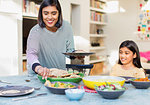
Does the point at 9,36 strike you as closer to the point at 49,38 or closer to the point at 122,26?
the point at 49,38

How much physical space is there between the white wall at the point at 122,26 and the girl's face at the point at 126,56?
4.49m

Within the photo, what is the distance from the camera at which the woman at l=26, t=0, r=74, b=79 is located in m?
2.02

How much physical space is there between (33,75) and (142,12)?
5.46 metres

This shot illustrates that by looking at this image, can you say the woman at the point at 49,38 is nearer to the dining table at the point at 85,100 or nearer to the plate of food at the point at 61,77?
the plate of food at the point at 61,77

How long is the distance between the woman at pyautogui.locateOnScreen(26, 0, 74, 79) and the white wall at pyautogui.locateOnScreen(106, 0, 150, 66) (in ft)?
16.1

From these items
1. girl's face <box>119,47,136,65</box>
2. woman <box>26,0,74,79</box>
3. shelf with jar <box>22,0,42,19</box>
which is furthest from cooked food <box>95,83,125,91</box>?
shelf with jar <box>22,0,42,19</box>

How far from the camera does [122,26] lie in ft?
23.7

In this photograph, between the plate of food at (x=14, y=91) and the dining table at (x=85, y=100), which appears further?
the plate of food at (x=14, y=91)

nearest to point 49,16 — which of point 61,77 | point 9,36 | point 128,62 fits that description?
point 61,77

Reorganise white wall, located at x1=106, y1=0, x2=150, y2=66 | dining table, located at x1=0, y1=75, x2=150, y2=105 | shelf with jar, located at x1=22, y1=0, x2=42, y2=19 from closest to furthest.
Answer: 1. dining table, located at x1=0, y1=75, x2=150, y2=105
2. shelf with jar, located at x1=22, y1=0, x2=42, y2=19
3. white wall, located at x1=106, y1=0, x2=150, y2=66

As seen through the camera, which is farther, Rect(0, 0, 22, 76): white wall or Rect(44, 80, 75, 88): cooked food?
Rect(0, 0, 22, 76): white wall

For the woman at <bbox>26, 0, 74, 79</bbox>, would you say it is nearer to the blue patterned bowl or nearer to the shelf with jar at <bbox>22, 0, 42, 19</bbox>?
the blue patterned bowl

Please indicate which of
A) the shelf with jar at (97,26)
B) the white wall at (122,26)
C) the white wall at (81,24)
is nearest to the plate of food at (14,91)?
the white wall at (81,24)

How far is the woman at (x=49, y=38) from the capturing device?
2015 mm
